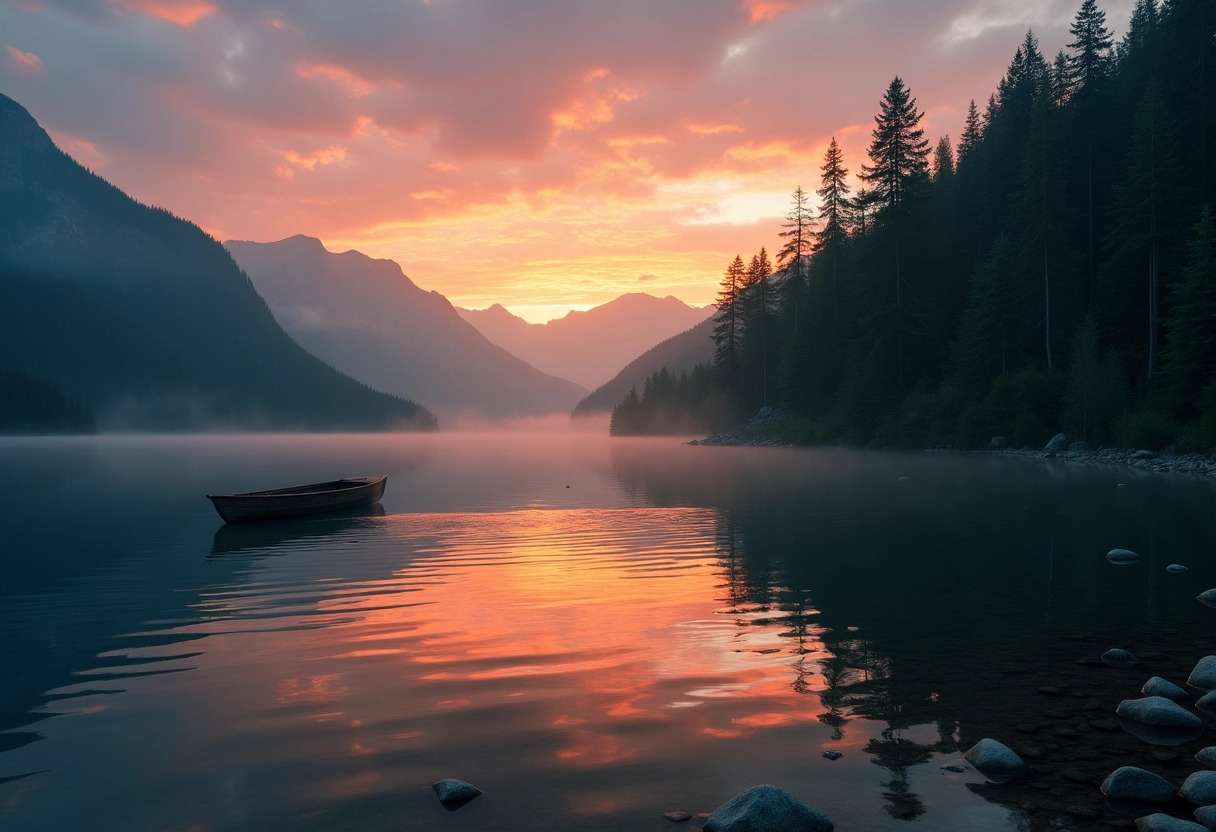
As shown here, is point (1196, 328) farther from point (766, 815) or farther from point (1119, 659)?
point (766, 815)

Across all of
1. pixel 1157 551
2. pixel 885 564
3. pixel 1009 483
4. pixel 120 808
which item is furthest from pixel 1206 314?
pixel 120 808

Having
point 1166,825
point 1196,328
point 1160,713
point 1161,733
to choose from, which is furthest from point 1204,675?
point 1196,328

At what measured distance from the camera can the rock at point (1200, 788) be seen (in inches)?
283

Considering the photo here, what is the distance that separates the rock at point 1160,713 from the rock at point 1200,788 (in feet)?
6.22

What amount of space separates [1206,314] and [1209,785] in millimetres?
58818

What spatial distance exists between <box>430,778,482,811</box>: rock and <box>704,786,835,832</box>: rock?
239 cm

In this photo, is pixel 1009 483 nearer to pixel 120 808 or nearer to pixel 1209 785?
pixel 1209 785

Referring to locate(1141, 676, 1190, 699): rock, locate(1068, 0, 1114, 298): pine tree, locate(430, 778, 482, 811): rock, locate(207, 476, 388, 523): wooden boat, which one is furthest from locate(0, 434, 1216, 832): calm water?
locate(1068, 0, 1114, 298): pine tree

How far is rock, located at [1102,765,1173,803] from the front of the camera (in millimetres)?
7336

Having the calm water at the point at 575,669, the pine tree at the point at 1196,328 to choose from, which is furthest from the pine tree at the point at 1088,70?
the calm water at the point at 575,669

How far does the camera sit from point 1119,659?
11.8 meters

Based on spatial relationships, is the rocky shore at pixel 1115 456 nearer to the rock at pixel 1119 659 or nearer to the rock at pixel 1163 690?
the rock at pixel 1119 659

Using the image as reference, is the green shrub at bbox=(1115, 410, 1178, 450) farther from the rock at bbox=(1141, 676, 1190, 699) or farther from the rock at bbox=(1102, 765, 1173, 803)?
the rock at bbox=(1102, 765, 1173, 803)

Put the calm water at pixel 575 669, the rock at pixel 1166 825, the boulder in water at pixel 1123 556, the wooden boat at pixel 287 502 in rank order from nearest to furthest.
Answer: the rock at pixel 1166 825 → the calm water at pixel 575 669 → the boulder in water at pixel 1123 556 → the wooden boat at pixel 287 502
